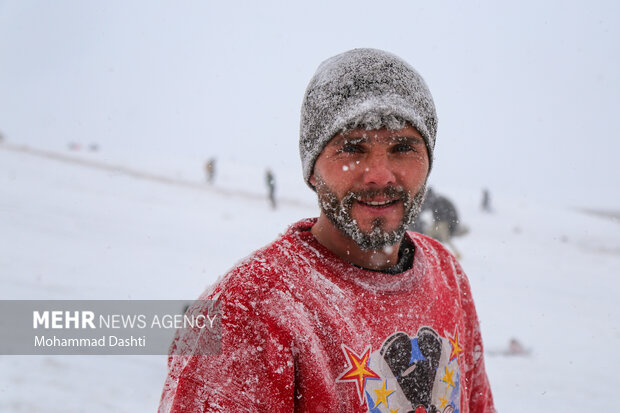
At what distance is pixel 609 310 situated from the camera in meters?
8.16

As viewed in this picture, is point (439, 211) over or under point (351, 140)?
under

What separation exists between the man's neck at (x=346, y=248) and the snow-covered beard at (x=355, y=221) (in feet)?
0.12

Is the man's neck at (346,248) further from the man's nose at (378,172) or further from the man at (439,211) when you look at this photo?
the man at (439,211)

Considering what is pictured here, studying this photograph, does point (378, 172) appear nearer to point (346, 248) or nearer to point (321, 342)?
point (346, 248)

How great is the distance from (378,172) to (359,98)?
287mm

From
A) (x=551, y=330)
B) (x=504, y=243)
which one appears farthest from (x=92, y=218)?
(x=504, y=243)

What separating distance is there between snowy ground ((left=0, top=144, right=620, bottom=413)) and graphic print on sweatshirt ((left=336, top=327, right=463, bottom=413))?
289 cm

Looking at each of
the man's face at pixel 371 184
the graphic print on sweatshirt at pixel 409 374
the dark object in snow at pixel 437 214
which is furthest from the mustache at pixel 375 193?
the dark object in snow at pixel 437 214

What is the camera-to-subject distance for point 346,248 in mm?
1549

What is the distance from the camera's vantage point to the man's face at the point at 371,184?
1.49 m

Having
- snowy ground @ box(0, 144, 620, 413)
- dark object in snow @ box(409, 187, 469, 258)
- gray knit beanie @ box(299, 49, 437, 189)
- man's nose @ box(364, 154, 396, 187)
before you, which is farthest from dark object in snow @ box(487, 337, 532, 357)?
man's nose @ box(364, 154, 396, 187)

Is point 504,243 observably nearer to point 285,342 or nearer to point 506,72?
point 285,342

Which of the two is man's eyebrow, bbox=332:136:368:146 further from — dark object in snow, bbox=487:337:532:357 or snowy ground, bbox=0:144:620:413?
dark object in snow, bbox=487:337:532:357

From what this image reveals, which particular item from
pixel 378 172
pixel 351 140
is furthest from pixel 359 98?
pixel 378 172
